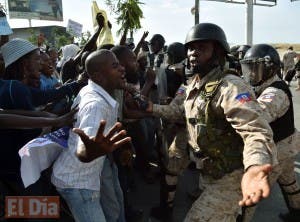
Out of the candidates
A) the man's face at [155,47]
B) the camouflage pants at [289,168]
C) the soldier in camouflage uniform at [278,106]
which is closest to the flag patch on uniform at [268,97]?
the soldier in camouflage uniform at [278,106]

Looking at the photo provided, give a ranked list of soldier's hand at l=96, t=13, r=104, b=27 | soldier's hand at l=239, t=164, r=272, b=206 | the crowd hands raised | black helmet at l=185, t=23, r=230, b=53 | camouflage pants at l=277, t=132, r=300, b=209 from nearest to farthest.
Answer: soldier's hand at l=239, t=164, r=272, b=206
the crowd hands raised
black helmet at l=185, t=23, r=230, b=53
camouflage pants at l=277, t=132, r=300, b=209
soldier's hand at l=96, t=13, r=104, b=27

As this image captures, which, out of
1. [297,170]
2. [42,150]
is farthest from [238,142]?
[297,170]

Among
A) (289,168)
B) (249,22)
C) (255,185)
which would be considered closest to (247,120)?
(255,185)

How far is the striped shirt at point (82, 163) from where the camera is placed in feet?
6.60

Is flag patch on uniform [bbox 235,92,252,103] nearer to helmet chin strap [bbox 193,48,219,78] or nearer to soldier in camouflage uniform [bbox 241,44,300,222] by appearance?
helmet chin strap [bbox 193,48,219,78]

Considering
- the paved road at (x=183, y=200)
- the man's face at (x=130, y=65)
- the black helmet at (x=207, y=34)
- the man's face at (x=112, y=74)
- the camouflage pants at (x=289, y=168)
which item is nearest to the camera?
the man's face at (x=112, y=74)

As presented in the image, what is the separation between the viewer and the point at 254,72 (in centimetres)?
332

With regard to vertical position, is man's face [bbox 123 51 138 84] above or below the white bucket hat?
below

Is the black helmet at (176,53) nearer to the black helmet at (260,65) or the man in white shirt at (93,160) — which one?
the black helmet at (260,65)

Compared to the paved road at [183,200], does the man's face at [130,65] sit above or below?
above

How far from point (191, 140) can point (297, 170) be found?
297 cm

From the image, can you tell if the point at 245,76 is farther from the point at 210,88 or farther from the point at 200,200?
the point at 200,200

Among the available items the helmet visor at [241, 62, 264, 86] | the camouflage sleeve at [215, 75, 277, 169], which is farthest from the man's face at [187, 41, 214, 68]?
the helmet visor at [241, 62, 264, 86]

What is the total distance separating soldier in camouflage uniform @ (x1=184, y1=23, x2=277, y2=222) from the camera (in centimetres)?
203
